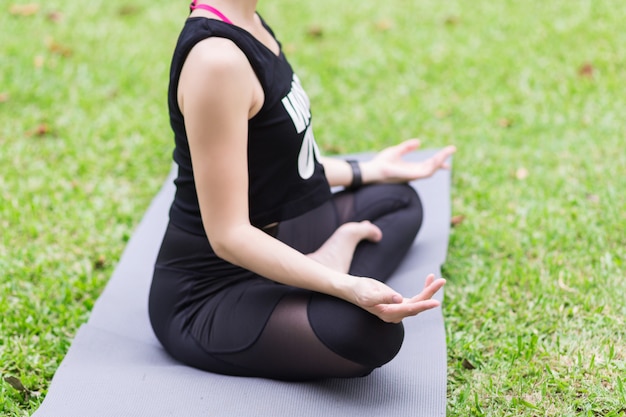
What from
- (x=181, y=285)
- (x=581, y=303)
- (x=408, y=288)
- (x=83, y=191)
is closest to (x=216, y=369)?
(x=181, y=285)

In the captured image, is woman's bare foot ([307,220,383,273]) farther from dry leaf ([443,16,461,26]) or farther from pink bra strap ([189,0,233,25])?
dry leaf ([443,16,461,26])

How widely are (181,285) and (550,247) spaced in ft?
4.58

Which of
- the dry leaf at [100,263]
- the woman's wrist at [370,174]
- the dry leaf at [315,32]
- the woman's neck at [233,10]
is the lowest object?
the dry leaf at [100,263]

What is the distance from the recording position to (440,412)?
1.92 m

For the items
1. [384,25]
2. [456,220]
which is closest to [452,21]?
[384,25]

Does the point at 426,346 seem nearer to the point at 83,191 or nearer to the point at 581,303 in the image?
the point at 581,303

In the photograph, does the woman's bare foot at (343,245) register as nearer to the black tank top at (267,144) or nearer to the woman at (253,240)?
the woman at (253,240)

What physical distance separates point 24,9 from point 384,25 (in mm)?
2319

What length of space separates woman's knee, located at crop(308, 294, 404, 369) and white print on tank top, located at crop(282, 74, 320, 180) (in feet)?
1.33

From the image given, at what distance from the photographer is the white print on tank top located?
2.02 meters

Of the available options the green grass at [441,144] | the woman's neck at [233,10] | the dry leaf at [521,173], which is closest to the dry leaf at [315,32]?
the green grass at [441,144]

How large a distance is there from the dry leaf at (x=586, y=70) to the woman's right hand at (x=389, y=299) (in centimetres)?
261

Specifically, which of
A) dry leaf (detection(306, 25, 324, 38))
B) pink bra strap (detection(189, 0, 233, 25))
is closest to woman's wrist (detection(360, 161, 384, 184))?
pink bra strap (detection(189, 0, 233, 25))

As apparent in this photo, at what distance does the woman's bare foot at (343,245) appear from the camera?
2.24m
